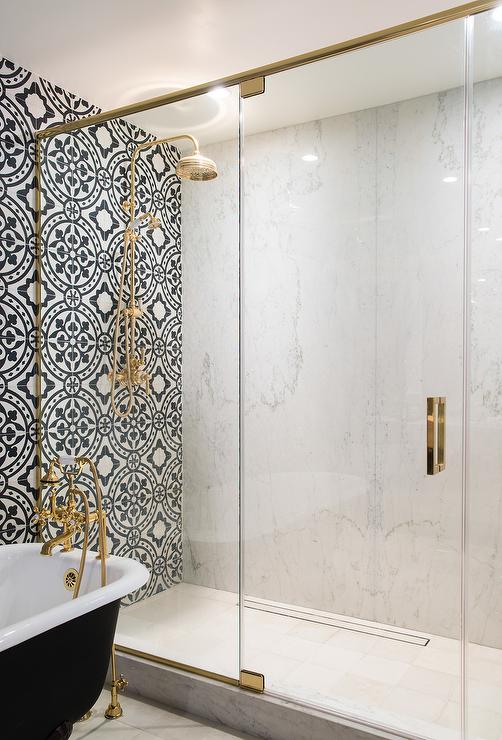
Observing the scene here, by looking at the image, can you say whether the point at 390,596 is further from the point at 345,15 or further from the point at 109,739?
the point at 345,15

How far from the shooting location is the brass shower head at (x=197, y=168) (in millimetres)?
2543

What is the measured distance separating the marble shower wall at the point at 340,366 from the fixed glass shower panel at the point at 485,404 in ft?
0.18

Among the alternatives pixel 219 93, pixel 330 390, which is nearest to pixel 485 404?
pixel 330 390

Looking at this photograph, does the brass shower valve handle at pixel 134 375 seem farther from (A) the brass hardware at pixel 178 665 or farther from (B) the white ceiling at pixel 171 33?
(B) the white ceiling at pixel 171 33

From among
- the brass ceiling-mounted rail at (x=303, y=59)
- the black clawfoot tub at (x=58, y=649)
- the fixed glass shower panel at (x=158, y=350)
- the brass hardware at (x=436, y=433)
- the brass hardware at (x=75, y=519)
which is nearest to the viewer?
the black clawfoot tub at (x=58, y=649)

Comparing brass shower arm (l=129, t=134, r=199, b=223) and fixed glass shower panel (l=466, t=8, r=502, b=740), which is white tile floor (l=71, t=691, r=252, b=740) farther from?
brass shower arm (l=129, t=134, r=199, b=223)

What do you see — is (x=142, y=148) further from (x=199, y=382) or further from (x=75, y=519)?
(x=75, y=519)

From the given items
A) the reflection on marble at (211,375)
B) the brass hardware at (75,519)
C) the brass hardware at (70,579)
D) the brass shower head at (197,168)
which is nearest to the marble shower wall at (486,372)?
the reflection on marble at (211,375)

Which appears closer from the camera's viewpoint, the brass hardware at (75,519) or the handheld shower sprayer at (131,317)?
the brass hardware at (75,519)

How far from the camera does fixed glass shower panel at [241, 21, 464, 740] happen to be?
212 cm

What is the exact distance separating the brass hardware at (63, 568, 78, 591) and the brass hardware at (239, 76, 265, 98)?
2.07 metres

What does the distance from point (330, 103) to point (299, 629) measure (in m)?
2.09

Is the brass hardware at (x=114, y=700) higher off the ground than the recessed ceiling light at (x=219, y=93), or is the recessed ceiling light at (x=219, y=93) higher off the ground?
the recessed ceiling light at (x=219, y=93)

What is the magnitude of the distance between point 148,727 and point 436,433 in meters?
1.65
